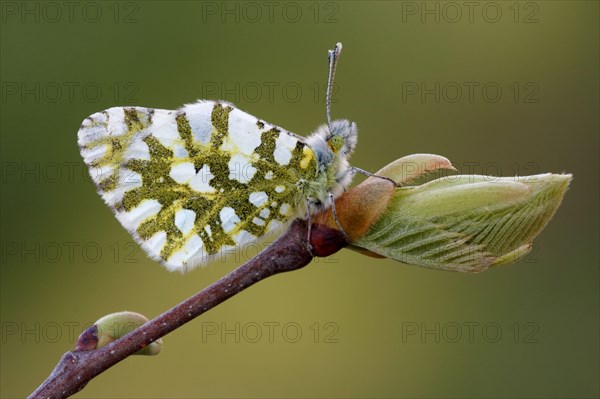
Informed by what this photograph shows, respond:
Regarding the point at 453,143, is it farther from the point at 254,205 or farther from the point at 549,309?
the point at 254,205

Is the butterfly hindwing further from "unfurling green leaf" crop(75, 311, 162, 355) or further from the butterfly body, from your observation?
"unfurling green leaf" crop(75, 311, 162, 355)

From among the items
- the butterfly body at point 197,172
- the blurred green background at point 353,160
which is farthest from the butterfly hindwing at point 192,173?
the blurred green background at point 353,160

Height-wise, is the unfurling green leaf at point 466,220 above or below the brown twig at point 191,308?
above

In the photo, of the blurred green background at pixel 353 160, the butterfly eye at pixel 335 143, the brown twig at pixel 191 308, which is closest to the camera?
the brown twig at pixel 191 308

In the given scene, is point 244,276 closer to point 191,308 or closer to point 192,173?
point 191,308

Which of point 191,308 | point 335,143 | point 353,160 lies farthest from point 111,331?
point 353,160

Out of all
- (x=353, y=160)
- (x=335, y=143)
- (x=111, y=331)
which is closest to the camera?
(x=111, y=331)

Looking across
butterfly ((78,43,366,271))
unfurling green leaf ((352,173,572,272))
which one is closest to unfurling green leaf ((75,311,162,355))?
butterfly ((78,43,366,271))

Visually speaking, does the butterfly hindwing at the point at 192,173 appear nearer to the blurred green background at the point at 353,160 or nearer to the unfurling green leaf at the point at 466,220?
the unfurling green leaf at the point at 466,220
